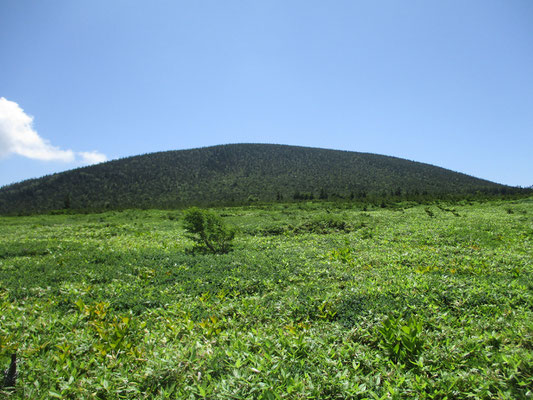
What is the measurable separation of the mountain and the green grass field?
5661cm

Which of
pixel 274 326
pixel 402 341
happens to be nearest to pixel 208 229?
pixel 274 326

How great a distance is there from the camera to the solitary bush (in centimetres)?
1166

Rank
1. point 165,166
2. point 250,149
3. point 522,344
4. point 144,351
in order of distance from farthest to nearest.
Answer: point 250,149 → point 165,166 → point 144,351 → point 522,344

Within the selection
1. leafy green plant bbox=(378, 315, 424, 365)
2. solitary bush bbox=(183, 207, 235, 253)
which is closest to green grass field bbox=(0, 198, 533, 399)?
leafy green plant bbox=(378, 315, 424, 365)

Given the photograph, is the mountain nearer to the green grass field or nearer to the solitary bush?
the solitary bush

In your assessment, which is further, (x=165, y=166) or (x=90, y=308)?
(x=165, y=166)

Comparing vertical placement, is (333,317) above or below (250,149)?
below

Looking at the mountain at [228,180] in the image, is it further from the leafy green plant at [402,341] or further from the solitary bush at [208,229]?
the leafy green plant at [402,341]

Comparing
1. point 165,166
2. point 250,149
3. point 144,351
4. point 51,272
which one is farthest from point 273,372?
point 250,149

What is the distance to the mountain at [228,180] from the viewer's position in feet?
255

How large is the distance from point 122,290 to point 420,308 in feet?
22.7

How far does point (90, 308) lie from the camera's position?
18.4 ft

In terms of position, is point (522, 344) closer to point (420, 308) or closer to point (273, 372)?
point (420, 308)

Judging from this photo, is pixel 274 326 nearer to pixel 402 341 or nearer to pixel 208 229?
pixel 402 341
